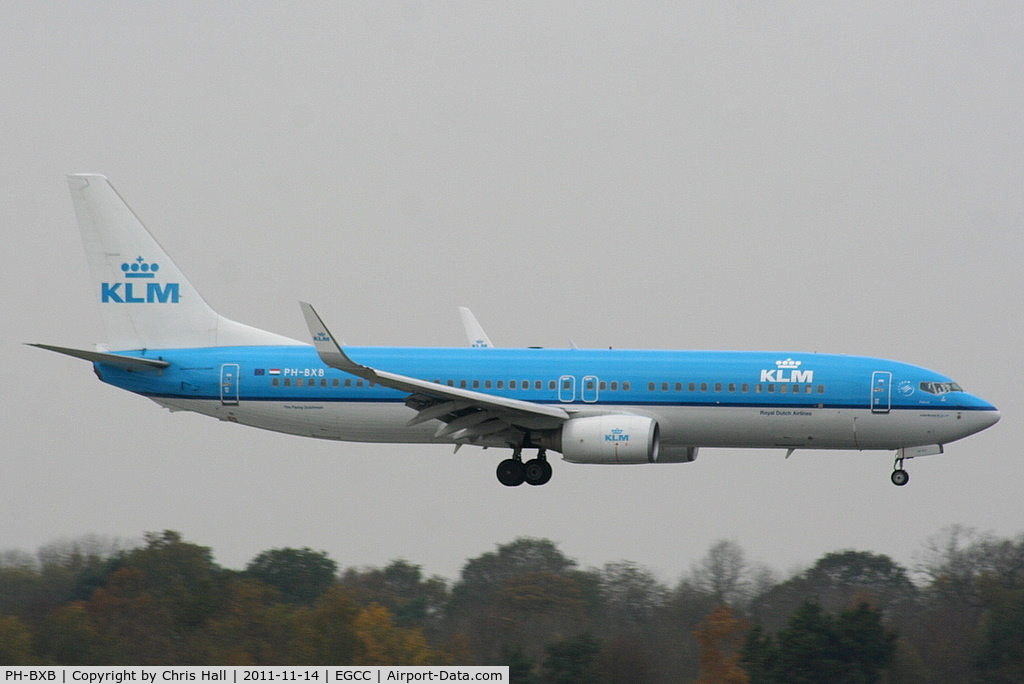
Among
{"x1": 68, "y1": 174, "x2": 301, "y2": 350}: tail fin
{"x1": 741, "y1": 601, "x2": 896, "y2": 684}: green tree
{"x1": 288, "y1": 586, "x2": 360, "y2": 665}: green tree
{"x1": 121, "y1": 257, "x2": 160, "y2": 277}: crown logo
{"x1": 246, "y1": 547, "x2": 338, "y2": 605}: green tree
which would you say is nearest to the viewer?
{"x1": 288, "y1": 586, "x2": 360, "y2": 665}: green tree

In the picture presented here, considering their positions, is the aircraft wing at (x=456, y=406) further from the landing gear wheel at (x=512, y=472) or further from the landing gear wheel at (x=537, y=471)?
the landing gear wheel at (x=537, y=471)

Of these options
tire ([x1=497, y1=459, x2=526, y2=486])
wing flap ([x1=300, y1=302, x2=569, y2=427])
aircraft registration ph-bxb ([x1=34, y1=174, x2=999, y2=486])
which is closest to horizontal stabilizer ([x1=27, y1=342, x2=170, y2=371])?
aircraft registration ph-bxb ([x1=34, y1=174, x2=999, y2=486])

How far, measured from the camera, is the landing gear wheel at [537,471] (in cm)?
5134

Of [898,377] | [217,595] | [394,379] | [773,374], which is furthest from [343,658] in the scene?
[898,377]

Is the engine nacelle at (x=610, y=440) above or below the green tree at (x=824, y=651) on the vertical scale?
above

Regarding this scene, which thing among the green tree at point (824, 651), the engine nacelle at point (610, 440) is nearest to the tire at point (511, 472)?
the engine nacelle at point (610, 440)

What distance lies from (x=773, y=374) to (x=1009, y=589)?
11.2 metres

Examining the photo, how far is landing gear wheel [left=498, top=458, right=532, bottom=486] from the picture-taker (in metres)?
51.2

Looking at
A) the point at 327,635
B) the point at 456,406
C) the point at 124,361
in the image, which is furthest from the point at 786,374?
the point at 124,361

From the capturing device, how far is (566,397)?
165 ft

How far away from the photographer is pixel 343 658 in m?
49.6

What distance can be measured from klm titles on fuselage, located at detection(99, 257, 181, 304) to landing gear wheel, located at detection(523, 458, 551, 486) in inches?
497

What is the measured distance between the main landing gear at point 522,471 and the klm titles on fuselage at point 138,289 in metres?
12.0

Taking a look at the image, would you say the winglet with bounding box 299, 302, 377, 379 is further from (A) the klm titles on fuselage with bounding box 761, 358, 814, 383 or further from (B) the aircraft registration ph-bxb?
(A) the klm titles on fuselage with bounding box 761, 358, 814, 383
